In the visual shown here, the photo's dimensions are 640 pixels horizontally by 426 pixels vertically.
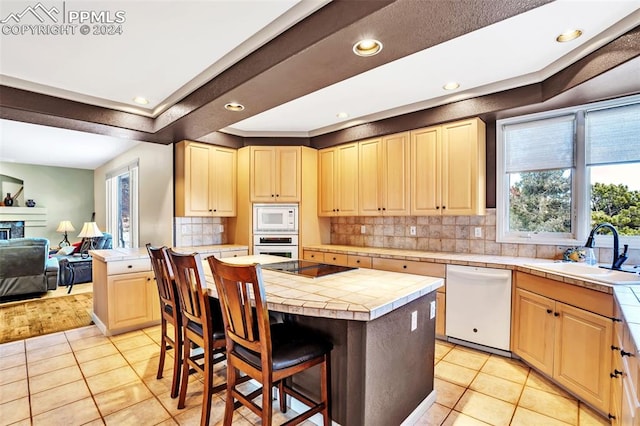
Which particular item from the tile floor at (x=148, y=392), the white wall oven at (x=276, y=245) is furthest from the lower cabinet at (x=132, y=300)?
the white wall oven at (x=276, y=245)

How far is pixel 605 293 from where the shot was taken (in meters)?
2.00

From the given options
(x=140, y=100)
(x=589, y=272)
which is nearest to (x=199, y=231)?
(x=140, y=100)

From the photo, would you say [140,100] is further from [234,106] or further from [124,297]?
[124,297]

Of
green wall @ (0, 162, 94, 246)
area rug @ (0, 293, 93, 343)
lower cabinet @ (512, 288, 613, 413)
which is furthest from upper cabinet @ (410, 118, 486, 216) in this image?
green wall @ (0, 162, 94, 246)

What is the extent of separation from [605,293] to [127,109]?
4361 millimetres

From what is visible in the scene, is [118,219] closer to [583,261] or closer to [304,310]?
[304,310]

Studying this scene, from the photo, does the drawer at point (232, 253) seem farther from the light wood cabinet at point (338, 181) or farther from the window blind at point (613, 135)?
the window blind at point (613, 135)

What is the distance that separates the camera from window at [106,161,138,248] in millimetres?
5547

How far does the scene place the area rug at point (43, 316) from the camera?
11.7ft

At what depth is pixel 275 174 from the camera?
4.42 m

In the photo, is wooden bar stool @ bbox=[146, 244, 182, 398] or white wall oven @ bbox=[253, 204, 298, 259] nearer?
wooden bar stool @ bbox=[146, 244, 182, 398]

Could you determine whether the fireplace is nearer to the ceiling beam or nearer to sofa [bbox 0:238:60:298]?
sofa [bbox 0:238:60:298]

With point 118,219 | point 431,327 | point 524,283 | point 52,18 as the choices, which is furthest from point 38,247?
point 524,283

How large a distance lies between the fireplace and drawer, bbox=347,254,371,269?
8.16 metres
